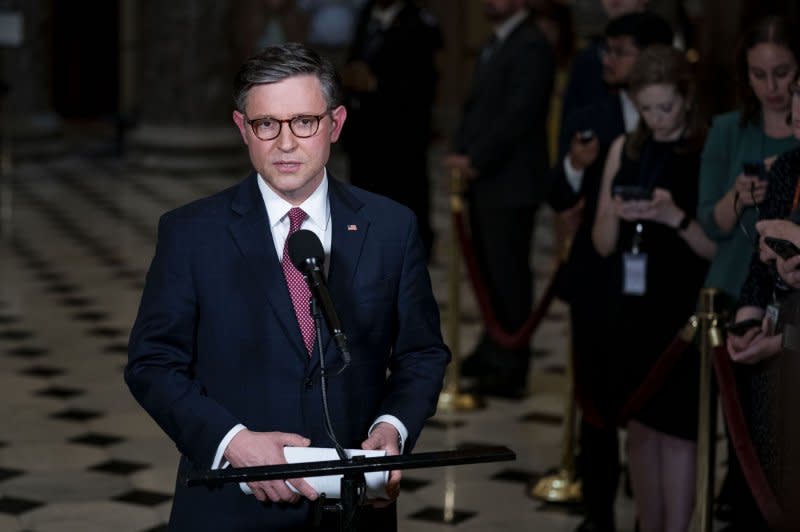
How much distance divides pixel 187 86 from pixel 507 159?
1043 centimetres

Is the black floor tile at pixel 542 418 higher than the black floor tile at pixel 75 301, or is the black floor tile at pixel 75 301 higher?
the black floor tile at pixel 75 301

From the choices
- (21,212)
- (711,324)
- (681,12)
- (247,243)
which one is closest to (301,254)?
(247,243)

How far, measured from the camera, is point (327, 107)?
10.3ft

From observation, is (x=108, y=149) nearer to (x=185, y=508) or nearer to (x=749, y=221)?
(x=749, y=221)

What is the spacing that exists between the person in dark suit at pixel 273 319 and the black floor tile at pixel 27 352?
6.28m

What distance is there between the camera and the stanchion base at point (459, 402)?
812cm

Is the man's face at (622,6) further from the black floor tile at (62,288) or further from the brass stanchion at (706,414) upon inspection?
the black floor tile at (62,288)

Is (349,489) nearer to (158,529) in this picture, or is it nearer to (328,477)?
(328,477)

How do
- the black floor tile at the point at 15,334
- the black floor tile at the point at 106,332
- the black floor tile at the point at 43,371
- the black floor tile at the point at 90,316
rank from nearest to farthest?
the black floor tile at the point at 43,371, the black floor tile at the point at 15,334, the black floor tile at the point at 106,332, the black floor tile at the point at 90,316

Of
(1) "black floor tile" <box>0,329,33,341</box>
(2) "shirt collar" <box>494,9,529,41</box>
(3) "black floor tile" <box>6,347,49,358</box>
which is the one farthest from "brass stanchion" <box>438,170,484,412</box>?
(1) "black floor tile" <box>0,329,33,341</box>

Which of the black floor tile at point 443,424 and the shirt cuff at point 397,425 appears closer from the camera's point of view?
the shirt cuff at point 397,425

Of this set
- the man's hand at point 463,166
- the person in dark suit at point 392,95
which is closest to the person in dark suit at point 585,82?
the man's hand at point 463,166

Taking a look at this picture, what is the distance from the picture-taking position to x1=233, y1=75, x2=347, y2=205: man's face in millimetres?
3074

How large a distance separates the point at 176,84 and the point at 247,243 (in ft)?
49.8
